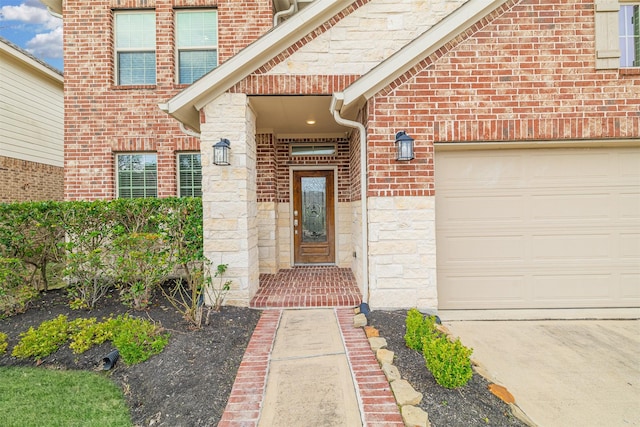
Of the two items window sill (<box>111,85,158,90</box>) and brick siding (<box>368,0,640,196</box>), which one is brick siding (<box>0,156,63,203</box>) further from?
brick siding (<box>368,0,640,196</box>)

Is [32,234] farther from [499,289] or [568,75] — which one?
[568,75]

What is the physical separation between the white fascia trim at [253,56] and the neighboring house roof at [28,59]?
6.76 metres

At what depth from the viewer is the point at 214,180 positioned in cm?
478

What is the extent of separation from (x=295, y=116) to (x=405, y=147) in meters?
2.44

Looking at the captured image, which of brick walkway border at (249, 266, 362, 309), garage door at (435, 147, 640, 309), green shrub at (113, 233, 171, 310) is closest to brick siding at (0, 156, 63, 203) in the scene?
green shrub at (113, 233, 171, 310)

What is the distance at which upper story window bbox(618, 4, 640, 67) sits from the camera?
15.1 feet

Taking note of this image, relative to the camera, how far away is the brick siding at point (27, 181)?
813 centimetres

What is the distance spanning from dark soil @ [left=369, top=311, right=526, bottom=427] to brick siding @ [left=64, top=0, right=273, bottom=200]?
563cm

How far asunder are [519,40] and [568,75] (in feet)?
2.57

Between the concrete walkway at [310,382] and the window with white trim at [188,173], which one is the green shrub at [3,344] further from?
the window with white trim at [188,173]

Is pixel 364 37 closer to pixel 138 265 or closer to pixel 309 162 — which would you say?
pixel 309 162

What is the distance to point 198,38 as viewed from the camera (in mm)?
6766

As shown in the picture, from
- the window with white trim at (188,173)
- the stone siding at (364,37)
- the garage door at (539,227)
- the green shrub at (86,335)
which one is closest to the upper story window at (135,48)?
the window with white trim at (188,173)

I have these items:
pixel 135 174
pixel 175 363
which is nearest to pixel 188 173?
pixel 135 174
